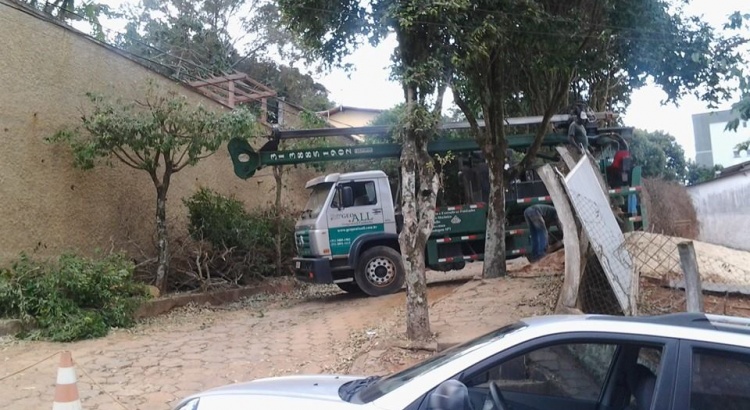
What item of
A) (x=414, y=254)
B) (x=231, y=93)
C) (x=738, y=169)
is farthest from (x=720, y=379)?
(x=738, y=169)

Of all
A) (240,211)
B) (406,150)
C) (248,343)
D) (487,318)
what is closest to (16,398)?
(248,343)

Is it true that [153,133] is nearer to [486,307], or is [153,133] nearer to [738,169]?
[486,307]

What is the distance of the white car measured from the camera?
276 cm

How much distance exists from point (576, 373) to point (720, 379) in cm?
67

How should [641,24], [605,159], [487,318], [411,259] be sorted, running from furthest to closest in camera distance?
[605,159] < [641,24] < [487,318] < [411,259]

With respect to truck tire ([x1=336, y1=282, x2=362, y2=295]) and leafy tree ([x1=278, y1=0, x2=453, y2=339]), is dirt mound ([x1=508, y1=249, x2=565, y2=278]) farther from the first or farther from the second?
leafy tree ([x1=278, y1=0, x2=453, y2=339])

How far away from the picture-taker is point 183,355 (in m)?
8.13

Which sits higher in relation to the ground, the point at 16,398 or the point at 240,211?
the point at 240,211

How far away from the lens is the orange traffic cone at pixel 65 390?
187 inches

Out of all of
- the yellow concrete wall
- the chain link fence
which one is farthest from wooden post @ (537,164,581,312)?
the yellow concrete wall

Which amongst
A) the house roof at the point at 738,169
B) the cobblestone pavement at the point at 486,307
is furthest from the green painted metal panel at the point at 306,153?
the house roof at the point at 738,169

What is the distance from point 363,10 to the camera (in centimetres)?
883

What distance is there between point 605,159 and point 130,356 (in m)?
10.4

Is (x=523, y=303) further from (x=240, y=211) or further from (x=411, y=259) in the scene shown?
(x=240, y=211)
